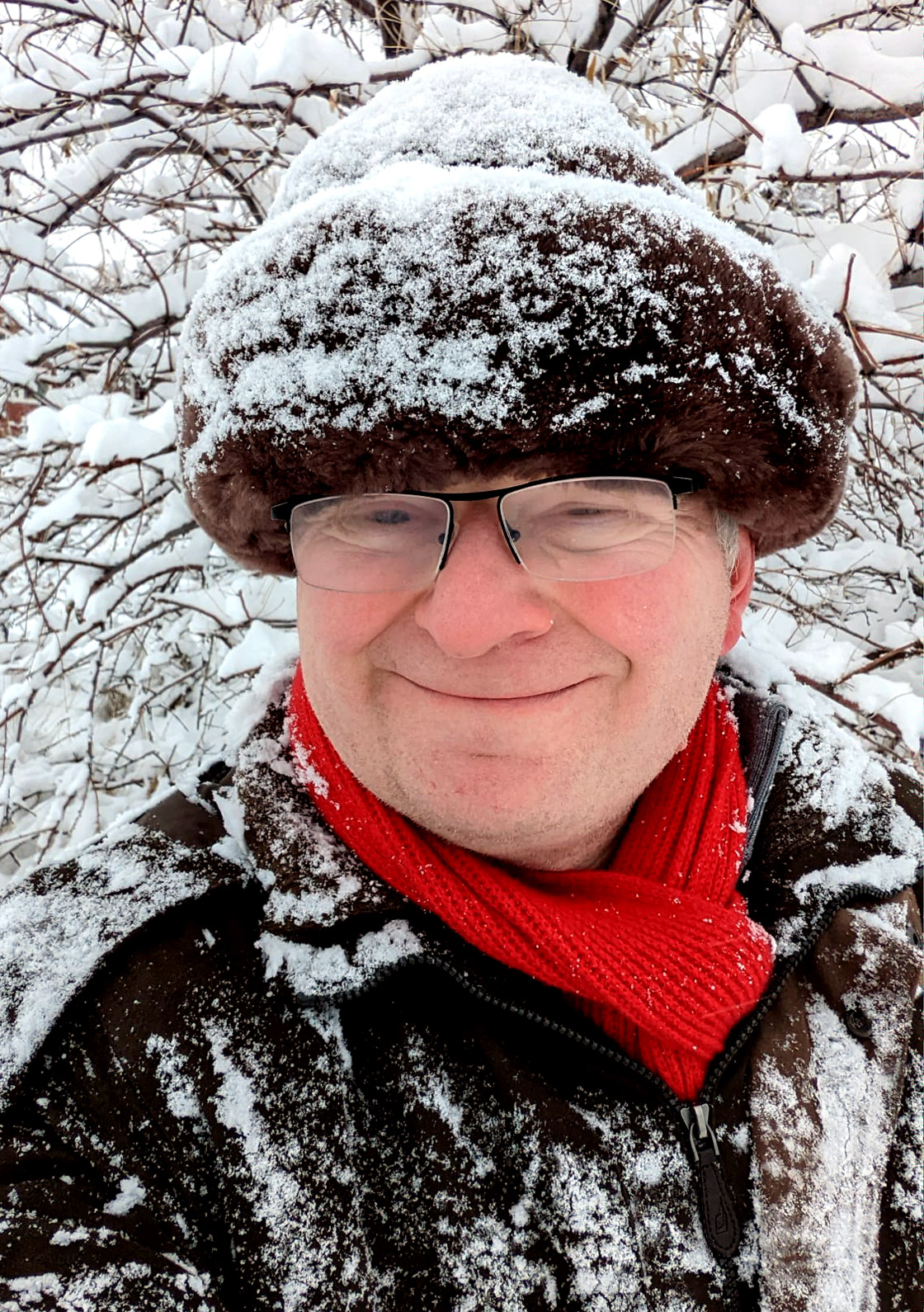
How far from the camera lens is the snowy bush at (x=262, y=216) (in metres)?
1.73

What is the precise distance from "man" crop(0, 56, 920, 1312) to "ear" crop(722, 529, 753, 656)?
0.12 meters

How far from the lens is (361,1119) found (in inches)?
41.1

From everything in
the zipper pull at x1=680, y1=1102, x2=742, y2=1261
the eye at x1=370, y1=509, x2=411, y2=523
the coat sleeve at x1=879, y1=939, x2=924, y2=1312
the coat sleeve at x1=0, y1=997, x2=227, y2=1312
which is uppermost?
the eye at x1=370, y1=509, x2=411, y2=523

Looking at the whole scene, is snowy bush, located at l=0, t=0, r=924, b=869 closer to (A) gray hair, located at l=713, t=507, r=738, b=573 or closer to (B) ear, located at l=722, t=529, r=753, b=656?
(B) ear, located at l=722, t=529, r=753, b=656

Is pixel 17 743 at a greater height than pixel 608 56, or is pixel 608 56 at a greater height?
pixel 608 56

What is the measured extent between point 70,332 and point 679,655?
2.42 meters

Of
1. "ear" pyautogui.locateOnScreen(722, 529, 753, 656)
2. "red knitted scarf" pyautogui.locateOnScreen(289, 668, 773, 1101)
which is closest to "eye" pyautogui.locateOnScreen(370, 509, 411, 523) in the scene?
"red knitted scarf" pyautogui.locateOnScreen(289, 668, 773, 1101)

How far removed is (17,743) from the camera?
8.86 ft

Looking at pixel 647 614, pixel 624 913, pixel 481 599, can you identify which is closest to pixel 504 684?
pixel 481 599

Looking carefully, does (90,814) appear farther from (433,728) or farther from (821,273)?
(821,273)

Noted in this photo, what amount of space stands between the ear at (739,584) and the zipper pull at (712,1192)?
0.75 m

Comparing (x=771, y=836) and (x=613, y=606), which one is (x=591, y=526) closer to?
(x=613, y=606)

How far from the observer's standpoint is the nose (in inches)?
40.5

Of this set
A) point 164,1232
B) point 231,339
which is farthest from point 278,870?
point 231,339
